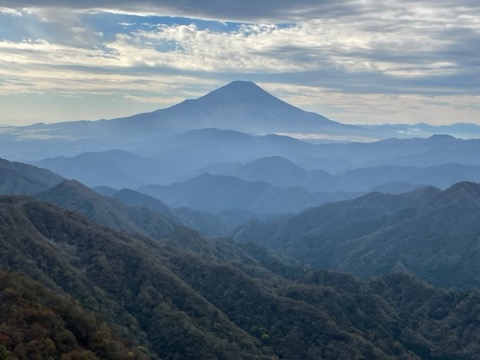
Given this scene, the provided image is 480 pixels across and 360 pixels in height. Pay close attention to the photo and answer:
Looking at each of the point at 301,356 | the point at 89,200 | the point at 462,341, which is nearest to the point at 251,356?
the point at 301,356

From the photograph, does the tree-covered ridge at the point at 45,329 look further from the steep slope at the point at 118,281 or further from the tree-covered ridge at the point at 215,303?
the steep slope at the point at 118,281

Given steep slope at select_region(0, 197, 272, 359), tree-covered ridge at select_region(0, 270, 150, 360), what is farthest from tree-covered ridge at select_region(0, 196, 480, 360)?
tree-covered ridge at select_region(0, 270, 150, 360)

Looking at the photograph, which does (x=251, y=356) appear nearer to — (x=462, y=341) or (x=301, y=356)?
(x=301, y=356)

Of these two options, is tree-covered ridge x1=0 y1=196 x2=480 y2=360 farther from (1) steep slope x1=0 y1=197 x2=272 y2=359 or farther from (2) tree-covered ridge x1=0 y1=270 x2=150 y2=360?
(2) tree-covered ridge x1=0 y1=270 x2=150 y2=360

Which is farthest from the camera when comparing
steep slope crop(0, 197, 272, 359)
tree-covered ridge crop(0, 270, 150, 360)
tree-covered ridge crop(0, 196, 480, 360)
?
tree-covered ridge crop(0, 196, 480, 360)

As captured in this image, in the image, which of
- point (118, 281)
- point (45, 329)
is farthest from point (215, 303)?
point (45, 329)

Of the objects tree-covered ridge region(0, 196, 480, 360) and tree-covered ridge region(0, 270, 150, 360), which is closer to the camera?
tree-covered ridge region(0, 270, 150, 360)

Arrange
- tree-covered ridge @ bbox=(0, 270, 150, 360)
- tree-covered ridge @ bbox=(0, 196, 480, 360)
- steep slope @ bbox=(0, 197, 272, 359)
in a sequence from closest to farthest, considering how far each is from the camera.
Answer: tree-covered ridge @ bbox=(0, 270, 150, 360), steep slope @ bbox=(0, 197, 272, 359), tree-covered ridge @ bbox=(0, 196, 480, 360)

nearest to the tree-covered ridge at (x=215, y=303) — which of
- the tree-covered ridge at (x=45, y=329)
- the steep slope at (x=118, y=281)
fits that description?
the steep slope at (x=118, y=281)

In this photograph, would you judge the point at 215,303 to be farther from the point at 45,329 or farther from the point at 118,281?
the point at 45,329
